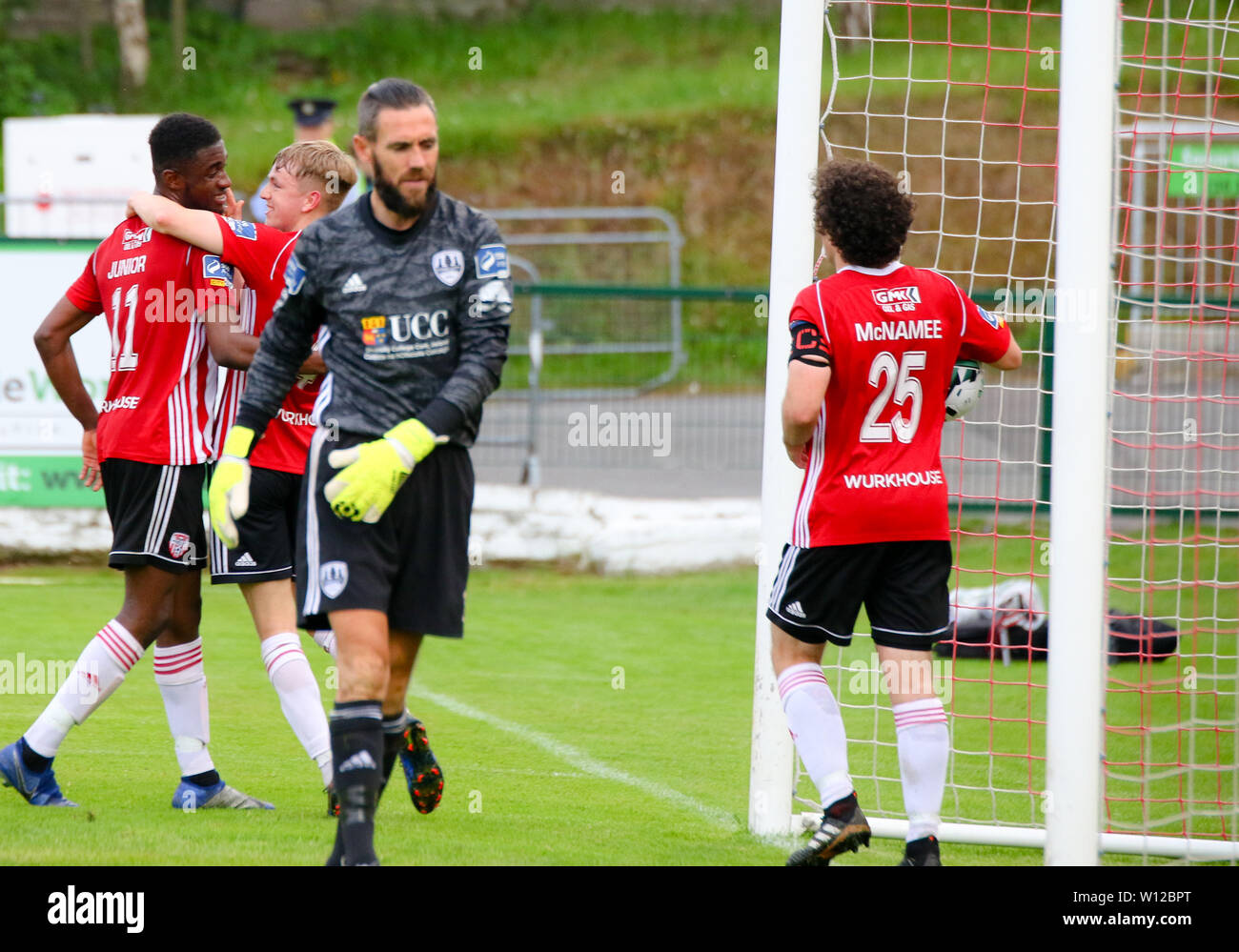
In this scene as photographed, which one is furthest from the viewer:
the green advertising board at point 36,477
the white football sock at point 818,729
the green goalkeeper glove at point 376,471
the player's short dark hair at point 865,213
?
the green advertising board at point 36,477

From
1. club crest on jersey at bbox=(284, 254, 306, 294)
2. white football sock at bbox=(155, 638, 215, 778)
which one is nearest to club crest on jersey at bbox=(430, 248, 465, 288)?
club crest on jersey at bbox=(284, 254, 306, 294)

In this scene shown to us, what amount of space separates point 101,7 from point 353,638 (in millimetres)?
27806

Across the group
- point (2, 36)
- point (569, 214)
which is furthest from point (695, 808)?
point (2, 36)

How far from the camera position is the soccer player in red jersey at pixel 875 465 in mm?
3986

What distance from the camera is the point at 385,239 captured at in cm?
375

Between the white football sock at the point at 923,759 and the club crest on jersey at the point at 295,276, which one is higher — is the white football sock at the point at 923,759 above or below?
below

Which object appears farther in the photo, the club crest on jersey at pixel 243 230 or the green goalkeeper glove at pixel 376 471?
the club crest on jersey at pixel 243 230

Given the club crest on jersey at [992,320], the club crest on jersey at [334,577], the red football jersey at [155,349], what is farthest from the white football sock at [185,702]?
the club crest on jersey at [992,320]

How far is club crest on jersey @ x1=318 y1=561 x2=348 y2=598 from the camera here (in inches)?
144

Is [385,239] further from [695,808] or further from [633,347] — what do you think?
[633,347]

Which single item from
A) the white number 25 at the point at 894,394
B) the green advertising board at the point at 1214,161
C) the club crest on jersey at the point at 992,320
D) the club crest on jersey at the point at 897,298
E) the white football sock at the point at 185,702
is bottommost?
the white football sock at the point at 185,702

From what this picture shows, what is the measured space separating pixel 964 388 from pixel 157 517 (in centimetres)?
259

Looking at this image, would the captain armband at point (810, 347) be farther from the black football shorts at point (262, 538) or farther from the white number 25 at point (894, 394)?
the black football shorts at point (262, 538)

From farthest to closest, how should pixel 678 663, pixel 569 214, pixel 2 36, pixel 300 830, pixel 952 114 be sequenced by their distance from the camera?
pixel 2 36 → pixel 952 114 → pixel 569 214 → pixel 678 663 → pixel 300 830
